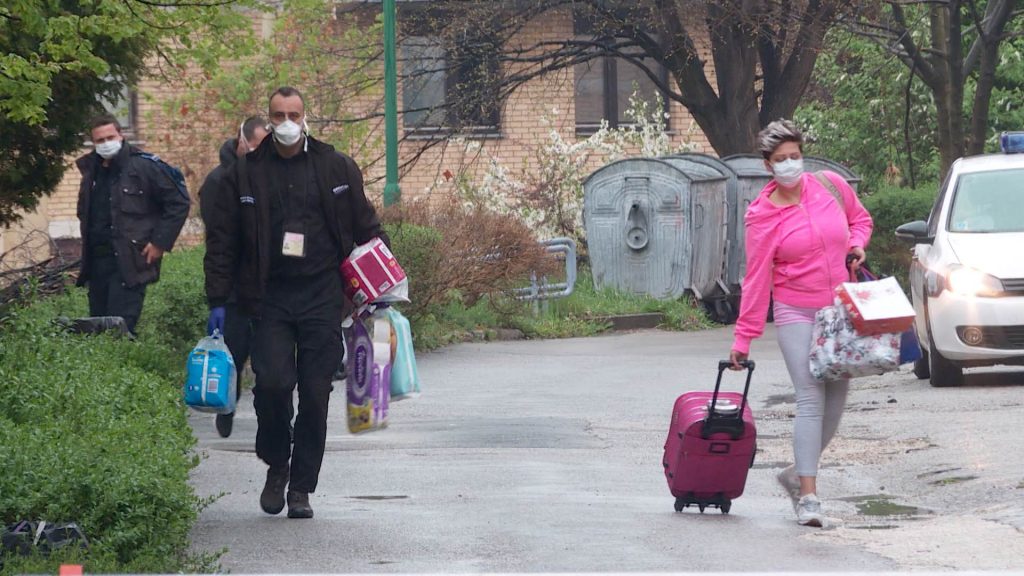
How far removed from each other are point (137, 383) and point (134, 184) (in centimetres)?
290

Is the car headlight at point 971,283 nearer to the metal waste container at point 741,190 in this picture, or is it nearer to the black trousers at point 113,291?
the black trousers at point 113,291

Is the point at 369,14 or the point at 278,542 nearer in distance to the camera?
the point at 278,542

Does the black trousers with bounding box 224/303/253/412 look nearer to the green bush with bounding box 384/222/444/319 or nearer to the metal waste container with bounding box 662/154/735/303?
the green bush with bounding box 384/222/444/319

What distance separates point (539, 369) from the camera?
1630 cm

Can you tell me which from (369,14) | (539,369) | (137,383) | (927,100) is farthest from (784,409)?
(369,14)

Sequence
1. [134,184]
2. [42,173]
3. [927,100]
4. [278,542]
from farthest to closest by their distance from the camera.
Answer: [927,100] → [42,173] → [134,184] → [278,542]

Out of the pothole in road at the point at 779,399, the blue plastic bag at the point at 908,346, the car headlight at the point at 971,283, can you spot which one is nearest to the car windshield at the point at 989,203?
the car headlight at the point at 971,283

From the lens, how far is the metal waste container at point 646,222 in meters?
22.7

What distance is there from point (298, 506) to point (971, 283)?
6.58 meters

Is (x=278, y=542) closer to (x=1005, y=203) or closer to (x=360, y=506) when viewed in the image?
(x=360, y=506)

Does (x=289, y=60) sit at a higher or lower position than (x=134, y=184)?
higher

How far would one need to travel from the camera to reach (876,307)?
768 centimetres

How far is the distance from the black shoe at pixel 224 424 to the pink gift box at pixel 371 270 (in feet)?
10.3

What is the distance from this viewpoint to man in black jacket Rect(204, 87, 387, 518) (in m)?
7.64
